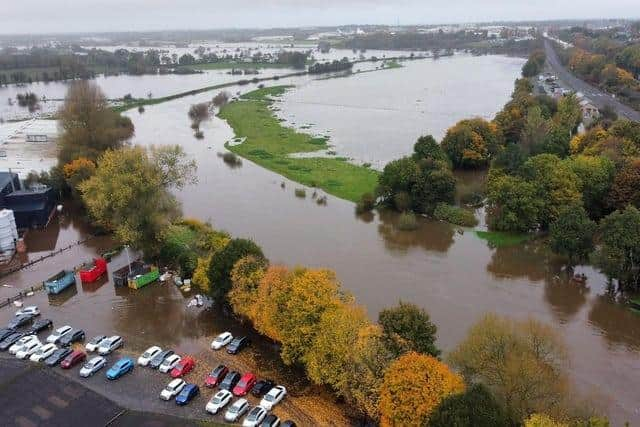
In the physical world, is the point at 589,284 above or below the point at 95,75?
below

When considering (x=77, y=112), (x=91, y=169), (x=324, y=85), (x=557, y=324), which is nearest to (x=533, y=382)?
(x=557, y=324)

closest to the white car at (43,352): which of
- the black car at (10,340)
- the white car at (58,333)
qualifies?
the white car at (58,333)

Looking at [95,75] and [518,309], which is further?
[95,75]

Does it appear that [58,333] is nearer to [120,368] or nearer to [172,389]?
[120,368]

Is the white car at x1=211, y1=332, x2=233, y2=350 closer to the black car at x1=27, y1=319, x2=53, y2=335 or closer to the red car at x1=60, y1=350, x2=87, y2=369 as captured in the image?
the red car at x1=60, y1=350, x2=87, y2=369

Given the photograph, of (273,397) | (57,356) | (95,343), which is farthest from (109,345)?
(273,397)

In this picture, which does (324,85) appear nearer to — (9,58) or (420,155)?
(420,155)

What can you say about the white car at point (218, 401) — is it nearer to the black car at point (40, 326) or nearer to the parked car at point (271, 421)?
the parked car at point (271, 421)
